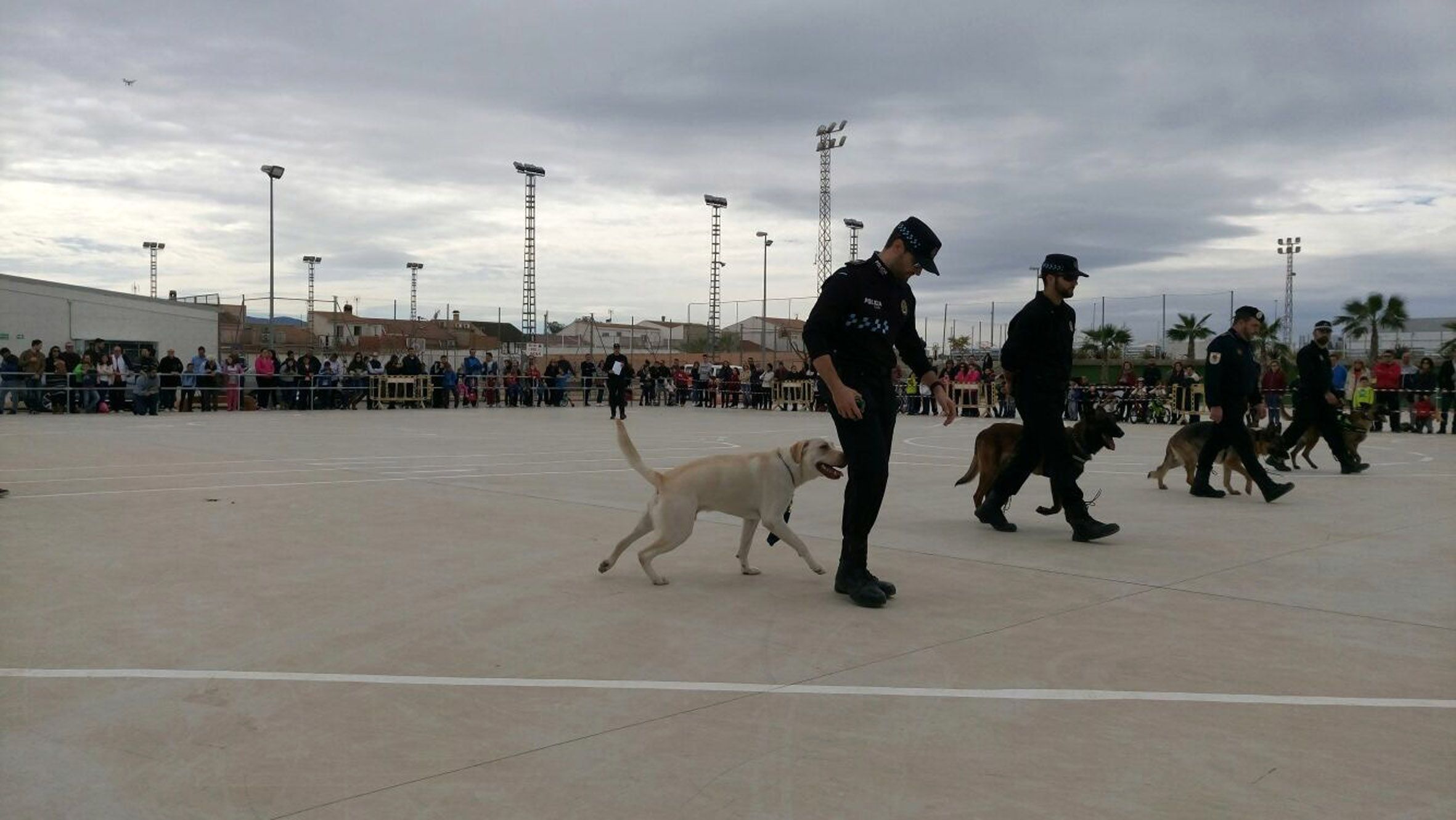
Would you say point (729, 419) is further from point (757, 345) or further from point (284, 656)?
point (757, 345)

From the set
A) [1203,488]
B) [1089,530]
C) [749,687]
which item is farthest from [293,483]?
[1203,488]

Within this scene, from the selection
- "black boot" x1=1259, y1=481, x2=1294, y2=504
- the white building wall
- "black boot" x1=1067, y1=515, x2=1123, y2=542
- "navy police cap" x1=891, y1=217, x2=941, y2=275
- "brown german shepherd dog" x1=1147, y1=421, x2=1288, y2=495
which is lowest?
"black boot" x1=1067, y1=515, x2=1123, y2=542

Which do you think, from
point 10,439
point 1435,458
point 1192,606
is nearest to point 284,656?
point 1192,606

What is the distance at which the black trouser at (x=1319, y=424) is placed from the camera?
39.9ft

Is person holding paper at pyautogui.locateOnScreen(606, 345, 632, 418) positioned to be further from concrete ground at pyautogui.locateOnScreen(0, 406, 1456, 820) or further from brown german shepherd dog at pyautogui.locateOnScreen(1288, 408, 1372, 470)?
concrete ground at pyautogui.locateOnScreen(0, 406, 1456, 820)

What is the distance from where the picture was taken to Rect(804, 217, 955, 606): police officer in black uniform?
5.41m

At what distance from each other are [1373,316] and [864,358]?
55896 mm

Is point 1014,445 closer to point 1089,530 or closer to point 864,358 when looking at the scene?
point 1089,530

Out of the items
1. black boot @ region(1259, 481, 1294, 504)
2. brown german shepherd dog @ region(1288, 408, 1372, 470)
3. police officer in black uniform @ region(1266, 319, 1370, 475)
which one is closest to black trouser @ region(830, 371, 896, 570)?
black boot @ region(1259, 481, 1294, 504)

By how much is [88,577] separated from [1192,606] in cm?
565

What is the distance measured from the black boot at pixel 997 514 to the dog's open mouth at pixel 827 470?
2.56 metres

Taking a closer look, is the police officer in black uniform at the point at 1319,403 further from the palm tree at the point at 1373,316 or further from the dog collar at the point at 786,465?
the palm tree at the point at 1373,316

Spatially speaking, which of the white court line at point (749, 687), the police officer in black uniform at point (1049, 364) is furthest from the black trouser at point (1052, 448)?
the white court line at point (749, 687)

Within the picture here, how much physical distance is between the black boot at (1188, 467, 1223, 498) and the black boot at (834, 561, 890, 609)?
5.89m
